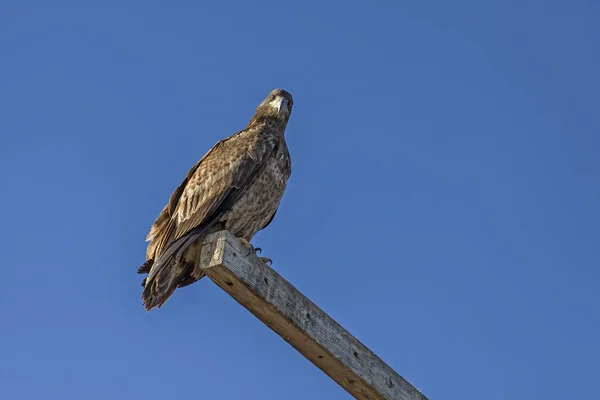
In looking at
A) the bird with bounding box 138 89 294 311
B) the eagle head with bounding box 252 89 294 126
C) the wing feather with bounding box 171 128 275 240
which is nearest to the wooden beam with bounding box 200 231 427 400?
the bird with bounding box 138 89 294 311

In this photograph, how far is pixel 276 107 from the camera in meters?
7.01

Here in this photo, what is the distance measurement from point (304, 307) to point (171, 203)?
2361 millimetres

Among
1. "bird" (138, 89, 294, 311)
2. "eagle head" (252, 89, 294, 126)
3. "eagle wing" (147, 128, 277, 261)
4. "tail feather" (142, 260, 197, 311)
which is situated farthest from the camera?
"eagle head" (252, 89, 294, 126)

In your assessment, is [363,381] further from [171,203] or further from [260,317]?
[171,203]

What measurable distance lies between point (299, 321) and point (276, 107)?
145 inches

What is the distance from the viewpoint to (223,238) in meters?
3.39

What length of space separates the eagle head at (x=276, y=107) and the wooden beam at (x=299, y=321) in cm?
340

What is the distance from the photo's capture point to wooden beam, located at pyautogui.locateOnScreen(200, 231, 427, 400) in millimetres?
3408

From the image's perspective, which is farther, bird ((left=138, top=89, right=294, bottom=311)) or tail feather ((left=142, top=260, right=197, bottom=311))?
bird ((left=138, top=89, right=294, bottom=311))

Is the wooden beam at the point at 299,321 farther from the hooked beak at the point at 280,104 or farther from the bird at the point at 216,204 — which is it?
the hooked beak at the point at 280,104

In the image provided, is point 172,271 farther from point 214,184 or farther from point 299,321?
point 299,321

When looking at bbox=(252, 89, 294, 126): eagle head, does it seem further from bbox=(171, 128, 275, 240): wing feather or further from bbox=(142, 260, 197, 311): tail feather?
bbox=(142, 260, 197, 311): tail feather

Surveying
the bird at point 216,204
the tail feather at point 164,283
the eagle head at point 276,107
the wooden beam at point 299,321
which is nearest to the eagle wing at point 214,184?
the bird at point 216,204

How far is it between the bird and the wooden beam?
1.30 meters
